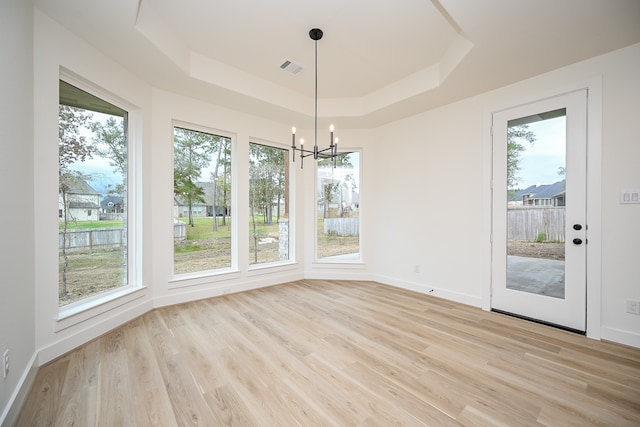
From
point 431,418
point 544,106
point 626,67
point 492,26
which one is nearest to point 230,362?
point 431,418

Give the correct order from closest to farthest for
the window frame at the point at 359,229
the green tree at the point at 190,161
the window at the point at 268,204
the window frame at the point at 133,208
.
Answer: the window frame at the point at 133,208
the green tree at the point at 190,161
the window at the point at 268,204
the window frame at the point at 359,229

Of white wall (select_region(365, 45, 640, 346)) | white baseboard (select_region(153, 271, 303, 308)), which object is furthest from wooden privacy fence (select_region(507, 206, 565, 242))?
white baseboard (select_region(153, 271, 303, 308))

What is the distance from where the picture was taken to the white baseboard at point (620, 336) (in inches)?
94.0

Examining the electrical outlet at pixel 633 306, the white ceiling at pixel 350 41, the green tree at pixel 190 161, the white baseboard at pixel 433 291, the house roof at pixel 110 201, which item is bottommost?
the white baseboard at pixel 433 291

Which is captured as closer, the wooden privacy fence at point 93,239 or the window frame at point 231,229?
the wooden privacy fence at point 93,239

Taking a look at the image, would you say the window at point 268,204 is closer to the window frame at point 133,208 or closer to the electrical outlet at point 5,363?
the window frame at point 133,208

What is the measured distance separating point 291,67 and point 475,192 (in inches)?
117

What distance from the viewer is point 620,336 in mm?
2459

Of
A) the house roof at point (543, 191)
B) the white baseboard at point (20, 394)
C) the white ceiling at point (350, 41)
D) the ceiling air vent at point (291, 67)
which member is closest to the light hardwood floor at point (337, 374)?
the white baseboard at point (20, 394)

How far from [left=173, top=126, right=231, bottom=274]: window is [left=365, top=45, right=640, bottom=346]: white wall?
2577 mm

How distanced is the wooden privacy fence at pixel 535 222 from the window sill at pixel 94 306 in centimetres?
462

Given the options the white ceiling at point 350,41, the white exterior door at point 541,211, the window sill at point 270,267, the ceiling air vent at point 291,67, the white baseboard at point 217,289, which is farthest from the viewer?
the window sill at point 270,267

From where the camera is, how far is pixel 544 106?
293 centimetres

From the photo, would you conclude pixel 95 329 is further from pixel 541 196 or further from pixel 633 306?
pixel 633 306
